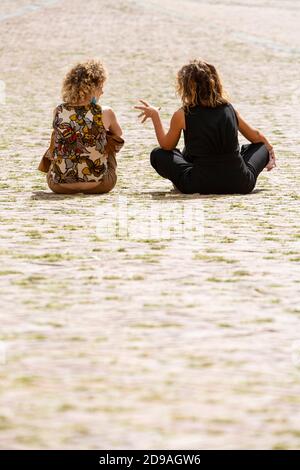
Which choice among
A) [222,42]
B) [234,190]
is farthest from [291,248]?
[222,42]

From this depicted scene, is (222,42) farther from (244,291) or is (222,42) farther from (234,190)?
(244,291)

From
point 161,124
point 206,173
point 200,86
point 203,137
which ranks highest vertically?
point 200,86

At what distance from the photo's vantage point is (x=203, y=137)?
771cm

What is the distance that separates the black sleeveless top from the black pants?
0.23ft

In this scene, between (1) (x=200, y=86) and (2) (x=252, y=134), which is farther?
(2) (x=252, y=134)

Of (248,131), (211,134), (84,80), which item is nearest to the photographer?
(84,80)

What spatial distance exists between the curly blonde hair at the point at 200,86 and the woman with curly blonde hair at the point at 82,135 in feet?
1.76

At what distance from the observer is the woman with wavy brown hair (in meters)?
7.68

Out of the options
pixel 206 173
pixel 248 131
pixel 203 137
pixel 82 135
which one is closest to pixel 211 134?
pixel 203 137

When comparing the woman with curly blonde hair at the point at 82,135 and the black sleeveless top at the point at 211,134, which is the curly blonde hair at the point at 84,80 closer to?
the woman with curly blonde hair at the point at 82,135

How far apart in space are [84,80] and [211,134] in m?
0.96

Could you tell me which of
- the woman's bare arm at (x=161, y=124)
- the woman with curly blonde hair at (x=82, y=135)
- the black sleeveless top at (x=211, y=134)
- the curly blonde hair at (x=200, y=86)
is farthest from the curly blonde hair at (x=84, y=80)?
the black sleeveless top at (x=211, y=134)

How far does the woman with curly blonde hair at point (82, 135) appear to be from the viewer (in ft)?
25.0

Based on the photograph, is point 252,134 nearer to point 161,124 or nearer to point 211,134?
point 211,134
